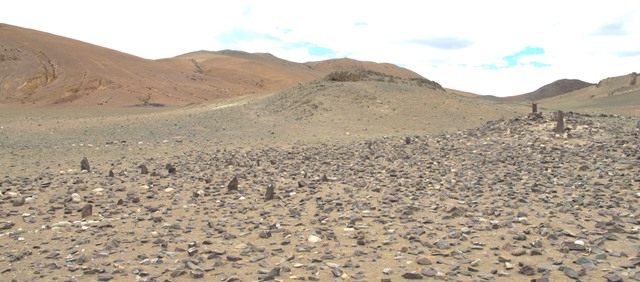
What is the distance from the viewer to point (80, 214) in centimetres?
668

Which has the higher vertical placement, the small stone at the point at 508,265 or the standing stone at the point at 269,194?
the standing stone at the point at 269,194

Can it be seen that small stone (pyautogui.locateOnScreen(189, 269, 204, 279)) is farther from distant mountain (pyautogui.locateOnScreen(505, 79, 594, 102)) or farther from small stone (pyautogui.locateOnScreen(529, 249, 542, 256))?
distant mountain (pyautogui.locateOnScreen(505, 79, 594, 102))

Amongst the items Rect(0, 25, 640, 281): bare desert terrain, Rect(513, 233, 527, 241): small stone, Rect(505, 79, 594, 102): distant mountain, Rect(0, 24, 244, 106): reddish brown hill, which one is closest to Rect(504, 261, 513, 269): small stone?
Rect(0, 25, 640, 281): bare desert terrain

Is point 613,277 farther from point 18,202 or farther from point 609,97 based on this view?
point 609,97

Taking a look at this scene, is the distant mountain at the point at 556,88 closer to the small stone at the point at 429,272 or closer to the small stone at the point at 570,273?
the small stone at the point at 570,273

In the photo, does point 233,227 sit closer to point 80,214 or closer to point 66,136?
point 80,214

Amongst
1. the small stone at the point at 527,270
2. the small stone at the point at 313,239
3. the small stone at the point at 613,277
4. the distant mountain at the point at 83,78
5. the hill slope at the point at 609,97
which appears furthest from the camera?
the distant mountain at the point at 83,78

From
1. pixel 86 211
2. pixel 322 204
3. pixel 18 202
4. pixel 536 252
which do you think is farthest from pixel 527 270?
pixel 18 202

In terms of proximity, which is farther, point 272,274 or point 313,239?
point 313,239

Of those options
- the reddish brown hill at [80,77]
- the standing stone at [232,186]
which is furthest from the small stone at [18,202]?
the reddish brown hill at [80,77]

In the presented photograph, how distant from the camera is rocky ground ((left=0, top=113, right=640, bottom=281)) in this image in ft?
14.9

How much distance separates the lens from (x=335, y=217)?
6.25 m

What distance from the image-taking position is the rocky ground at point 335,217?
453 centimetres

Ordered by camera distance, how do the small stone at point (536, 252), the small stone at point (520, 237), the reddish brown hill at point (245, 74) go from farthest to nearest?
the reddish brown hill at point (245, 74)
the small stone at point (520, 237)
the small stone at point (536, 252)
